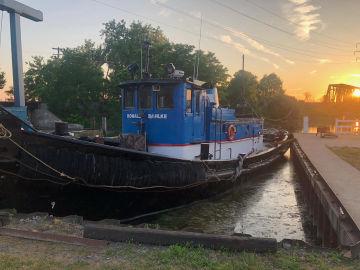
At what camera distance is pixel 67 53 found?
47.0 metres

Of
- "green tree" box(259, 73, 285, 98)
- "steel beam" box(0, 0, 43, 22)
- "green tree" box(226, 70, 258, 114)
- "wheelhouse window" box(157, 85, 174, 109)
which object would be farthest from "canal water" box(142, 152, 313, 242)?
"green tree" box(259, 73, 285, 98)

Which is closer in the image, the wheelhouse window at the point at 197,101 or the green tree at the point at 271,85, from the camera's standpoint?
the wheelhouse window at the point at 197,101

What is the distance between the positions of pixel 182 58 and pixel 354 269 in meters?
35.9

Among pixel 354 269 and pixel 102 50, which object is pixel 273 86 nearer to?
pixel 102 50

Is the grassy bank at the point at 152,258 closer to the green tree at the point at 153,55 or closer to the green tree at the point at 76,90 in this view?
the green tree at the point at 153,55

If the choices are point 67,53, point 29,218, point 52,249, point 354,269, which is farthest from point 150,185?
point 67,53

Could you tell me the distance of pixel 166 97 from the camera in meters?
11.8

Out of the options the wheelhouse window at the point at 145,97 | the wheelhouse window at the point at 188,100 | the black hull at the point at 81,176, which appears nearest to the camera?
the black hull at the point at 81,176

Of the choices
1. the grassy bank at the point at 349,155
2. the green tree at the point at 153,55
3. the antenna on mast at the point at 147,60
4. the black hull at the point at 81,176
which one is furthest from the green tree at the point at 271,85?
the black hull at the point at 81,176

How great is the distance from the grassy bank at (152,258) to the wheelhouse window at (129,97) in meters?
6.17

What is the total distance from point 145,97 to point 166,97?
0.66m

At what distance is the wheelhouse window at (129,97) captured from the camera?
39.8 feet

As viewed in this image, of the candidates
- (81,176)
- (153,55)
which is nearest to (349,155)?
(81,176)

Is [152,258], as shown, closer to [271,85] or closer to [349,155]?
[349,155]
